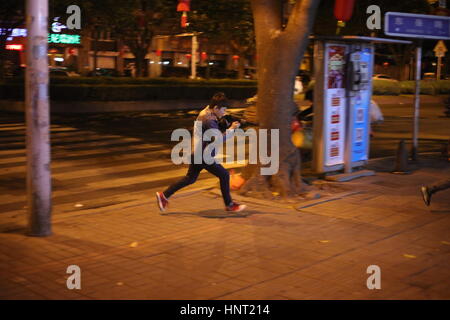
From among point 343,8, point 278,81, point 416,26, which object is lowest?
point 278,81

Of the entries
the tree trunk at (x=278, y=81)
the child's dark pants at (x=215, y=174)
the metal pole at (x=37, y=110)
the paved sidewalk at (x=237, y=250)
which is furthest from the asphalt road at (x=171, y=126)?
the metal pole at (x=37, y=110)

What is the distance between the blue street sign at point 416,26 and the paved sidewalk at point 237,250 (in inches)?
135

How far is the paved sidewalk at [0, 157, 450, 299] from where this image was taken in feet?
18.0

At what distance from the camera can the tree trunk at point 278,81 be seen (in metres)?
9.09

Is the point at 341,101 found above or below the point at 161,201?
above

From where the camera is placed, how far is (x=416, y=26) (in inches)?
456

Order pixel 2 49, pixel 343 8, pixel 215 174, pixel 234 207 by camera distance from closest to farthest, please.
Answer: pixel 215 174, pixel 234 207, pixel 343 8, pixel 2 49

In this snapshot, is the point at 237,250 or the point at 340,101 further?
the point at 340,101

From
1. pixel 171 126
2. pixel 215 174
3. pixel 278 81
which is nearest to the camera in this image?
pixel 215 174

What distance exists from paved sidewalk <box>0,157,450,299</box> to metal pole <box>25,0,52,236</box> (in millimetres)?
533

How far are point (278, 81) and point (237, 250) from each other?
3427mm

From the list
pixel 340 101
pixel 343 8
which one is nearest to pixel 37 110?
pixel 340 101

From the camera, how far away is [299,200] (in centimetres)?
915

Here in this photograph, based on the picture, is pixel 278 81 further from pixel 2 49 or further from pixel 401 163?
pixel 2 49
